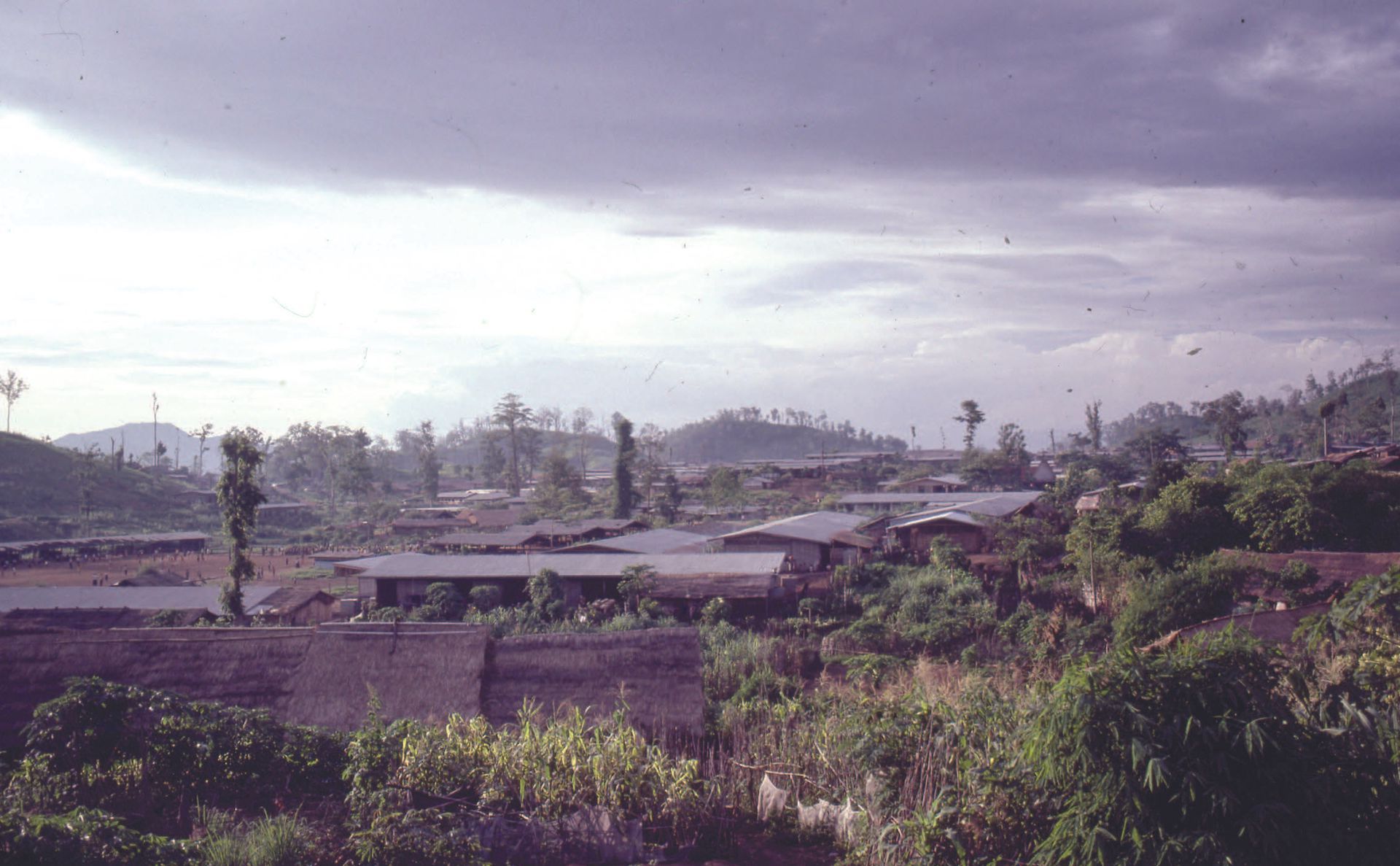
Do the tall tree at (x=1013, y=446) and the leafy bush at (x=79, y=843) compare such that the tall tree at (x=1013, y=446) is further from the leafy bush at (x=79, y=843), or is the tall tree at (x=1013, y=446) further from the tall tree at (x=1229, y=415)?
the leafy bush at (x=79, y=843)

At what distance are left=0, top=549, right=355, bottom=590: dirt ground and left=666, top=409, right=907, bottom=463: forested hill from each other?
7376 centimetres

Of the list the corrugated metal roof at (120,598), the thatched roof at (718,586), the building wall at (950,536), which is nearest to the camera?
the thatched roof at (718,586)

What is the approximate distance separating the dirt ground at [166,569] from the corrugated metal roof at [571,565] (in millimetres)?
5209

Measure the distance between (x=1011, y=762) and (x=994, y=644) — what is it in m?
12.0

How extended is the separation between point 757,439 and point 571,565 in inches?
3767

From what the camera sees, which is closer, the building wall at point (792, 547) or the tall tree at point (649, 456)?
the building wall at point (792, 547)

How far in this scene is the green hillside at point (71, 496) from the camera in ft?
159

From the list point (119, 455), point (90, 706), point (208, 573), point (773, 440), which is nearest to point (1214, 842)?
point (90, 706)

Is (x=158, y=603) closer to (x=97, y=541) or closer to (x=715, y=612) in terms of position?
(x=715, y=612)

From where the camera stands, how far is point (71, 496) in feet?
175

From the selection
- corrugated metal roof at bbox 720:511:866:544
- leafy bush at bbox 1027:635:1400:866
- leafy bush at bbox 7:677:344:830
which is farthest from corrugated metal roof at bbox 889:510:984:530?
leafy bush at bbox 1027:635:1400:866

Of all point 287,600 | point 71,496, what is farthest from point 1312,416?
point 71,496

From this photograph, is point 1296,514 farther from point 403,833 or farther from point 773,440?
point 773,440

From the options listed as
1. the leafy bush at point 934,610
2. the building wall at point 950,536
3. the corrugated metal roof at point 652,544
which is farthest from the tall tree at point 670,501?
the leafy bush at point 934,610
